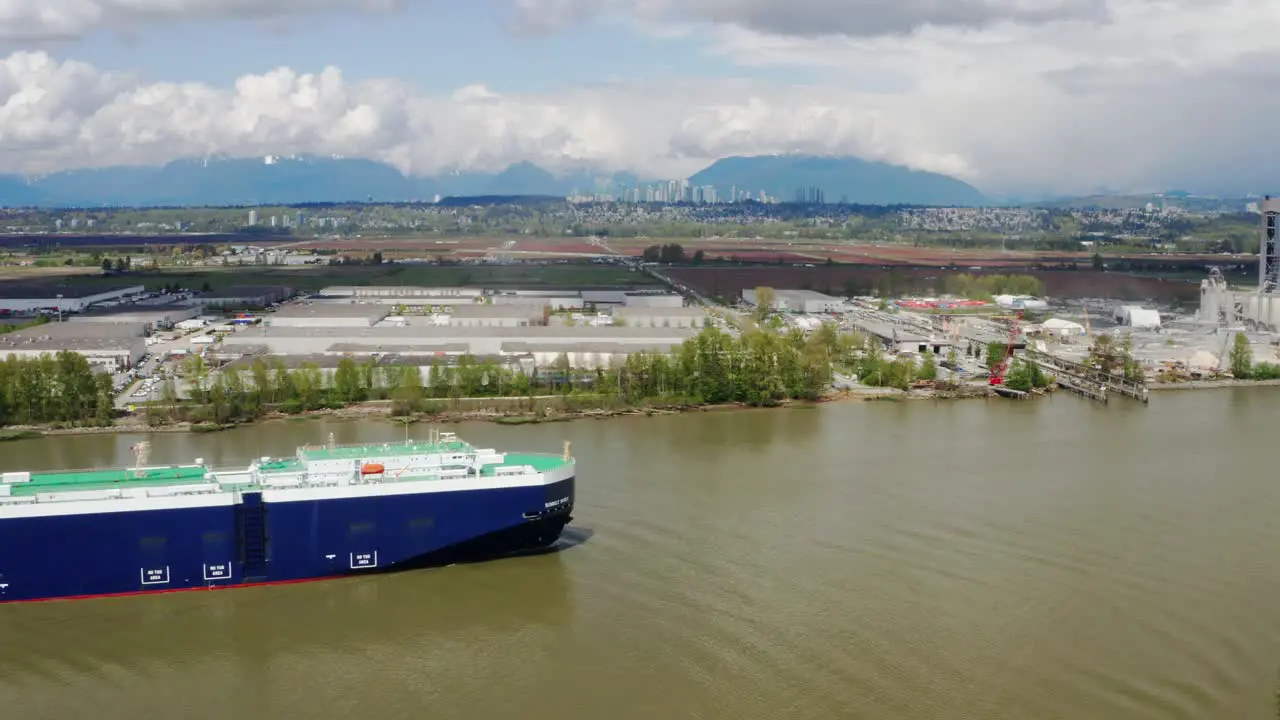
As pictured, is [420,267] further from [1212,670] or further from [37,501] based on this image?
[1212,670]

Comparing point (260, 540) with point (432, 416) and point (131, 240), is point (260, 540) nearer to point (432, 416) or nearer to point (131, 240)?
point (432, 416)

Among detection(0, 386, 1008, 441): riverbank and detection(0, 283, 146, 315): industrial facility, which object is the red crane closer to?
detection(0, 386, 1008, 441): riverbank

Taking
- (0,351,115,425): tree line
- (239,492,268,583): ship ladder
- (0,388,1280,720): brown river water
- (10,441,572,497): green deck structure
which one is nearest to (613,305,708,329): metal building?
(0,351,115,425): tree line

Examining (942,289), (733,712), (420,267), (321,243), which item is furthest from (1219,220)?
(733,712)

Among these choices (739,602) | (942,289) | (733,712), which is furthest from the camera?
(942,289)

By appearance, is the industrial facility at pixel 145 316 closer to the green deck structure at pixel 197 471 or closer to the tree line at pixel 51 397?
the tree line at pixel 51 397

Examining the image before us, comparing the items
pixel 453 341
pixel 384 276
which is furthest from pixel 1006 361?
pixel 384 276

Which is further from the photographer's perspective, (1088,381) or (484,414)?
(1088,381)
